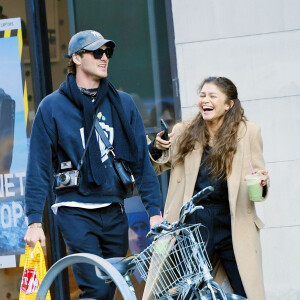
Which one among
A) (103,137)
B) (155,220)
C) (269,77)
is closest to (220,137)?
(155,220)

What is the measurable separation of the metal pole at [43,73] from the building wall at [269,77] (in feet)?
4.24

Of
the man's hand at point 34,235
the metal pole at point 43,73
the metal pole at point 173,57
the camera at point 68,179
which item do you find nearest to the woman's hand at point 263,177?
the camera at point 68,179

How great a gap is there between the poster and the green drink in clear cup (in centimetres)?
305

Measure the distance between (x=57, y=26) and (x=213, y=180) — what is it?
303 cm

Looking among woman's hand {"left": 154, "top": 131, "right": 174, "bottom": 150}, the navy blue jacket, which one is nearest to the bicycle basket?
the navy blue jacket

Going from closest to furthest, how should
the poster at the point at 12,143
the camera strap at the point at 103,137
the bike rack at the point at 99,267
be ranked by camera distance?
1. the bike rack at the point at 99,267
2. the camera strap at the point at 103,137
3. the poster at the point at 12,143

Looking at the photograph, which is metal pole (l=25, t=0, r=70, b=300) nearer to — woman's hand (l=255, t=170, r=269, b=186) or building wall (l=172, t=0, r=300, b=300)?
building wall (l=172, t=0, r=300, b=300)

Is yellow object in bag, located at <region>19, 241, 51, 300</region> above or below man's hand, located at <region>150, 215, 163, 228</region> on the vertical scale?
below

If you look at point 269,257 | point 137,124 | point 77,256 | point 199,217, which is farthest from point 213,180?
point 269,257

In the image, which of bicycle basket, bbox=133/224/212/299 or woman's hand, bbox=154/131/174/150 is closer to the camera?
bicycle basket, bbox=133/224/212/299

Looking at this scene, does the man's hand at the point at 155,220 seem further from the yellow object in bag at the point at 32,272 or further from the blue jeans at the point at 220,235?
the yellow object in bag at the point at 32,272

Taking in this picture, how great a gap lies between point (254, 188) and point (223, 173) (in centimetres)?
32

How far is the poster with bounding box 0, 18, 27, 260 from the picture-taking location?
774 cm

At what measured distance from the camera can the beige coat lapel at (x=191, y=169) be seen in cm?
547
